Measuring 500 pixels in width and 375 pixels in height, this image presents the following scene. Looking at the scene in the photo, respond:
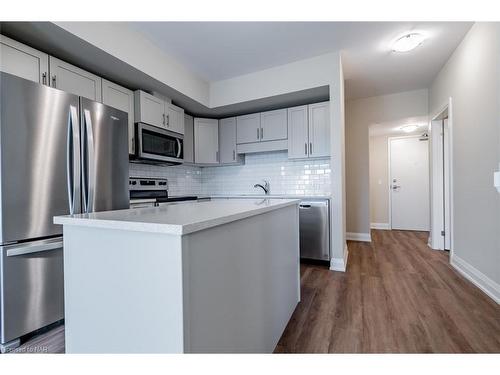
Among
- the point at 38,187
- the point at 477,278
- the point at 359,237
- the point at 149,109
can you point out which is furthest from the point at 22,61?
the point at 359,237

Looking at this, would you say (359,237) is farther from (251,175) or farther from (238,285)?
(238,285)

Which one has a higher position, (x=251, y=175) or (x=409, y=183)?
(x=251, y=175)

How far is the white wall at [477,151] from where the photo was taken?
2.00 meters

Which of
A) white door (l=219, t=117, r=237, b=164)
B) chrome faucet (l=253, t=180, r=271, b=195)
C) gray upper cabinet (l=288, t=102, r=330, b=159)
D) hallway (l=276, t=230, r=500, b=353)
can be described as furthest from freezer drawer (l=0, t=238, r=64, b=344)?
gray upper cabinet (l=288, t=102, r=330, b=159)

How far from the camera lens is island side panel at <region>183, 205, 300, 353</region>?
781mm

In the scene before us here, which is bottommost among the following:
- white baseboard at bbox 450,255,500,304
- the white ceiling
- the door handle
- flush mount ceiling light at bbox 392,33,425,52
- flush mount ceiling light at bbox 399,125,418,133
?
white baseboard at bbox 450,255,500,304

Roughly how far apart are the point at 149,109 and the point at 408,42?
2.97 metres

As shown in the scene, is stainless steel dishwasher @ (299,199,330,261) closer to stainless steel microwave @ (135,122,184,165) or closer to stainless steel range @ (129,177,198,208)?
stainless steel range @ (129,177,198,208)

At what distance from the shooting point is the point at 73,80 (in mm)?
2180

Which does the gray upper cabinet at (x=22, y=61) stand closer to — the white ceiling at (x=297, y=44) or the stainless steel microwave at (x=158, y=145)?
the white ceiling at (x=297, y=44)

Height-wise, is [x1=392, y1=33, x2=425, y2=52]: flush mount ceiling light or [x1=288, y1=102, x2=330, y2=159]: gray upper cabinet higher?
[x1=392, y1=33, x2=425, y2=52]: flush mount ceiling light

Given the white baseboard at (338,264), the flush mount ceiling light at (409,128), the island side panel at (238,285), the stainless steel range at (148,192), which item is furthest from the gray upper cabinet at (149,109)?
the flush mount ceiling light at (409,128)

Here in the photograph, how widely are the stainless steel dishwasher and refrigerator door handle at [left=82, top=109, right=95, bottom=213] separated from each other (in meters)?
2.31
